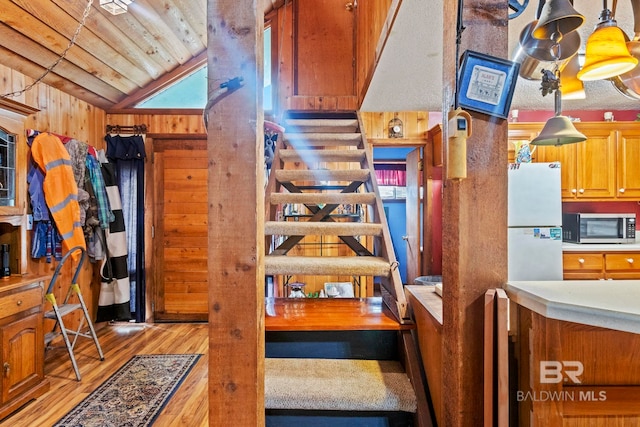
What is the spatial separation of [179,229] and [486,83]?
3827 mm

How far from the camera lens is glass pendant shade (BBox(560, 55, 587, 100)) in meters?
1.79

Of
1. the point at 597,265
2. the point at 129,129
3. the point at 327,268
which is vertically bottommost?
the point at 597,265

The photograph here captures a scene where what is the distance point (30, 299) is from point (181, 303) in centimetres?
176

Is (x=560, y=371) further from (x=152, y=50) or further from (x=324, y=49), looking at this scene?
(x=324, y=49)

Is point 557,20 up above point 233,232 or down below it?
above

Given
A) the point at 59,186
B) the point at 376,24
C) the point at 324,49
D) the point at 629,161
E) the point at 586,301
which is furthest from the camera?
the point at 324,49

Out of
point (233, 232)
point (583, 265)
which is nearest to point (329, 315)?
point (233, 232)

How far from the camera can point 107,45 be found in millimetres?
3082

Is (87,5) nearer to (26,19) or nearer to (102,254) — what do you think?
(26,19)

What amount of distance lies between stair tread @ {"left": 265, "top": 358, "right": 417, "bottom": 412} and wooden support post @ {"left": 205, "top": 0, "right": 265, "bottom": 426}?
366 millimetres

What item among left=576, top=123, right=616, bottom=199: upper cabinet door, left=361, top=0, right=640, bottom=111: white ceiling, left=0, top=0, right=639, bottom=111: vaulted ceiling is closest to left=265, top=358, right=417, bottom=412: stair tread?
left=361, top=0, right=640, bottom=111: white ceiling

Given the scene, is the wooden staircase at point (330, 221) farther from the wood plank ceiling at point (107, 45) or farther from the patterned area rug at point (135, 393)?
the wood plank ceiling at point (107, 45)

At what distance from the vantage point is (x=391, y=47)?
2.17 m

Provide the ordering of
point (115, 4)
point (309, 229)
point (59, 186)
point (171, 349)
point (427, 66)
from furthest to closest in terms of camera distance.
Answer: point (171, 349) < point (59, 186) < point (427, 66) < point (115, 4) < point (309, 229)
